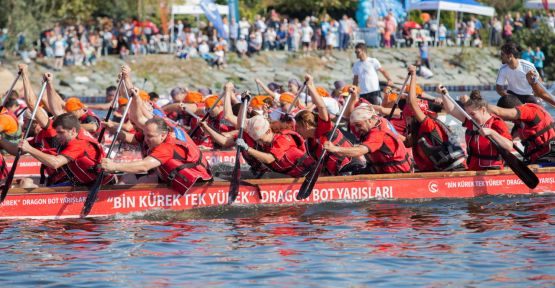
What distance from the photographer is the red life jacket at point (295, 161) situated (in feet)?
52.3

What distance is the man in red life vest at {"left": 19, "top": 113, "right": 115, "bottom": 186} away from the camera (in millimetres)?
14423

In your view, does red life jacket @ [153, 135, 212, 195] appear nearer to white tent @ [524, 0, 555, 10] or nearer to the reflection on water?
the reflection on water

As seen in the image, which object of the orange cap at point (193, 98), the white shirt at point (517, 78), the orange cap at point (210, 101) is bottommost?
the orange cap at point (193, 98)

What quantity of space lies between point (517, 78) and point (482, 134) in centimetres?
343

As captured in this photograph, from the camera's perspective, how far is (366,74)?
22594 mm

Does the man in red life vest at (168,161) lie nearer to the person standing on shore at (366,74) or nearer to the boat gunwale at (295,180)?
the boat gunwale at (295,180)

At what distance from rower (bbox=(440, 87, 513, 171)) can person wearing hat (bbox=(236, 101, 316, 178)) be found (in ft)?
6.97

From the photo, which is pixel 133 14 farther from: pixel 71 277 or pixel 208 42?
pixel 71 277

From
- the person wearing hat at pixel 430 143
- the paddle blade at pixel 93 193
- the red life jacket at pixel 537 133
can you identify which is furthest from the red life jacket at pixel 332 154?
the paddle blade at pixel 93 193

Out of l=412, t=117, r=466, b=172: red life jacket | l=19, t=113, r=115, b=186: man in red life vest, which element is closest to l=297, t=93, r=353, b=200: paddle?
l=412, t=117, r=466, b=172: red life jacket

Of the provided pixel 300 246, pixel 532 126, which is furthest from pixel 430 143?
pixel 300 246

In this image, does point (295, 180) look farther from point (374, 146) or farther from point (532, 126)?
point (532, 126)

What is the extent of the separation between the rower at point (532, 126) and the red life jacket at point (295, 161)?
8.84 ft

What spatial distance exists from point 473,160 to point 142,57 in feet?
96.4
